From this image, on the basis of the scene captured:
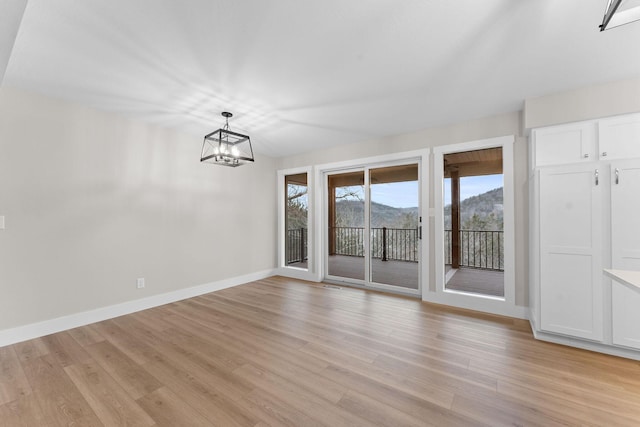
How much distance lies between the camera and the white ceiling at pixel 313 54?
5.53ft

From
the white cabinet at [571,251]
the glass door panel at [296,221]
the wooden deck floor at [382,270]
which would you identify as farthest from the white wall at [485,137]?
the glass door panel at [296,221]

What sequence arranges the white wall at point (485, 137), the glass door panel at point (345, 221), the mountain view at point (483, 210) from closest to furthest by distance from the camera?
the white wall at point (485, 137) < the mountain view at point (483, 210) < the glass door panel at point (345, 221)

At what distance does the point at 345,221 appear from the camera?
16.8ft

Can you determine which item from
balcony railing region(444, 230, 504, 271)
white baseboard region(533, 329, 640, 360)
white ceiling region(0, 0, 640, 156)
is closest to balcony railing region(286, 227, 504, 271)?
balcony railing region(444, 230, 504, 271)

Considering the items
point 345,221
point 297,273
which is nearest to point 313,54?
point 345,221

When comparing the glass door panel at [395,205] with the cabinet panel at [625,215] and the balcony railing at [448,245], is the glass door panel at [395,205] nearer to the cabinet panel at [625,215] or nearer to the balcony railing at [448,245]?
the balcony railing at [448,245]

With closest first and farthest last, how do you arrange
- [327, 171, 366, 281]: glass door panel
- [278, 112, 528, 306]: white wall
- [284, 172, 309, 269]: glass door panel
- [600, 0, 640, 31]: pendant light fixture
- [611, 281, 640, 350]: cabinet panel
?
[600, 0, 640, 31]: pendant light fixture
[611, 281, 640, 350]: cabinet panel
[278, 112, 528, 306]: white wall
[327, 171, 366, 281]: glass door panel
[284, 172, 309, 269]: glass door panel

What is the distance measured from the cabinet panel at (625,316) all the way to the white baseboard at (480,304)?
850 mm

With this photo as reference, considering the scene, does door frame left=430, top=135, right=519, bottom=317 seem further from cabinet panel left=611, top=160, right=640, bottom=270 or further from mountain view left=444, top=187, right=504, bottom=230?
cabinet panel left=611, top=160, right=640, bottom=270

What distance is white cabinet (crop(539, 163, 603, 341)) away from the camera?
2453mm

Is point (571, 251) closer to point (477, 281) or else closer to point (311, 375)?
point (477, 281)

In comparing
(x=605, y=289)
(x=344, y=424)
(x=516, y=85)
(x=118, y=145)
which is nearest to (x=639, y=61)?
(x=516, y=85)

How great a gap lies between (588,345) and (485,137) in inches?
97.4

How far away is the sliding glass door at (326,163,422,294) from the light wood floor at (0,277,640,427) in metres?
1.53
